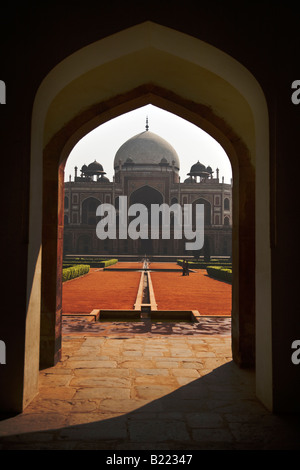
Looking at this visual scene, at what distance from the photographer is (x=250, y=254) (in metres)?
4.00

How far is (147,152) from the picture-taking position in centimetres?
3875

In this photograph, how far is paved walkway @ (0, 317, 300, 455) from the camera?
2305 mm

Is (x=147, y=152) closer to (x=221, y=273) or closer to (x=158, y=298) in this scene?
(x=221, y=273)

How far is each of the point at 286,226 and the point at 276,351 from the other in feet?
2.92

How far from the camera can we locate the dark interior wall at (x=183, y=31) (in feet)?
8.96
